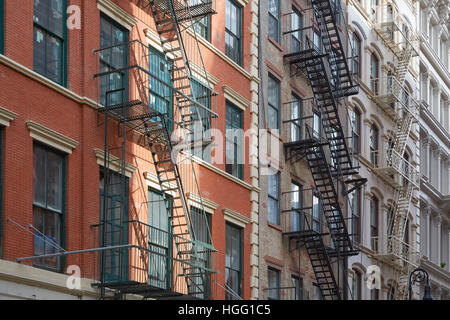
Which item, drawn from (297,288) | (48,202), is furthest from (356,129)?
(48,202)

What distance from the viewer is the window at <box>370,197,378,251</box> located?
126ft

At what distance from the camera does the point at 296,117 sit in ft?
105

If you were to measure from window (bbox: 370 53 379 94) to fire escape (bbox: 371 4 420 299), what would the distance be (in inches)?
1.7

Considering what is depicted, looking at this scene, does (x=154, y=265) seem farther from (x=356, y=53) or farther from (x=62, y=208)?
(x=356, y=53)

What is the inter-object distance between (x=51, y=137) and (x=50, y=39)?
87.5 inches

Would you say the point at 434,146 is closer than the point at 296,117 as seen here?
No

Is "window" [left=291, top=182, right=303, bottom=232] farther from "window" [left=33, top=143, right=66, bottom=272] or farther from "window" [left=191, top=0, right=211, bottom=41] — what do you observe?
"window" [left=33, top=143, right=66, bottom=272]

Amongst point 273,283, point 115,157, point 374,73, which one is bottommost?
point 273,283

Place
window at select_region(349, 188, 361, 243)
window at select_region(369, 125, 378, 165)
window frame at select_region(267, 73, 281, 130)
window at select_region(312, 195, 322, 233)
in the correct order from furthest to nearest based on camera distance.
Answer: window at select_region(369, 125, 378, 165) < window at select_region(349, 188, 361, 243) < window at select_region(312, 195, 322, 233) < window frame at select_region(267, 73, 281, 130)

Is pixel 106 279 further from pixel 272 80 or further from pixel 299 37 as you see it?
pixel 299 37

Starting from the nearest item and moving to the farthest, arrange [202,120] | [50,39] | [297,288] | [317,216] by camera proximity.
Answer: [50,39], [202,120], [297,288], [317,216]

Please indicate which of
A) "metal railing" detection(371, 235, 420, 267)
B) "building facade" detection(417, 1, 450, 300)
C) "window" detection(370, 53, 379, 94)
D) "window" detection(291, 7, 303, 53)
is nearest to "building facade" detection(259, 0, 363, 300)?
"window" detection(291, 7, 303, 53)

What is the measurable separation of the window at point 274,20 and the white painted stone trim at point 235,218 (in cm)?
677
